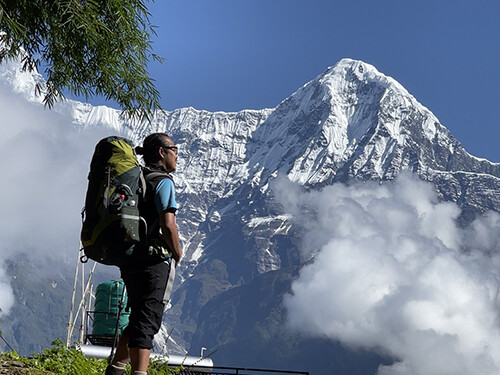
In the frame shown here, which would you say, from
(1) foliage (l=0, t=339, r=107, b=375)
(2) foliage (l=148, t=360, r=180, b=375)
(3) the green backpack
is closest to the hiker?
(3) the green backpack

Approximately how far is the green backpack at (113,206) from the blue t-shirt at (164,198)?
0.12 meters

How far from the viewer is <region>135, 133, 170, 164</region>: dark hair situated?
6.52m

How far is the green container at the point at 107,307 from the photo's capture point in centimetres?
2575

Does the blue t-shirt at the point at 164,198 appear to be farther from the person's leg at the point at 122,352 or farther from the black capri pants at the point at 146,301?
the person's leg at the point at 122,352

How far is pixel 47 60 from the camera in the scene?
30.2ft

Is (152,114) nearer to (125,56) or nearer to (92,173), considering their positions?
(125,56)

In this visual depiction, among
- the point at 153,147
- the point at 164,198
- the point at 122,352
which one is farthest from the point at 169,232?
the point at 122,352

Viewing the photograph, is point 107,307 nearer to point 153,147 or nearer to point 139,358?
point 153,147

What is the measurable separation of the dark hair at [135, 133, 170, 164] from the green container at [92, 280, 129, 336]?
18478 mm

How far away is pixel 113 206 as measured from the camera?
5.74 m

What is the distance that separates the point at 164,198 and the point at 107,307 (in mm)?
22455

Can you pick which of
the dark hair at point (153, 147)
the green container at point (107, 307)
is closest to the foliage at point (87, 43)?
the dark hair at point (153, 147)

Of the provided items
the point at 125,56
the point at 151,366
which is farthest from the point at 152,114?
the point at 151,366

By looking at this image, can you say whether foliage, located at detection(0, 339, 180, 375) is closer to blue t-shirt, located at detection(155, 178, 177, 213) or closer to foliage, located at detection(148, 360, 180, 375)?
foliage, located at detection(148, 360, 180, 375)
